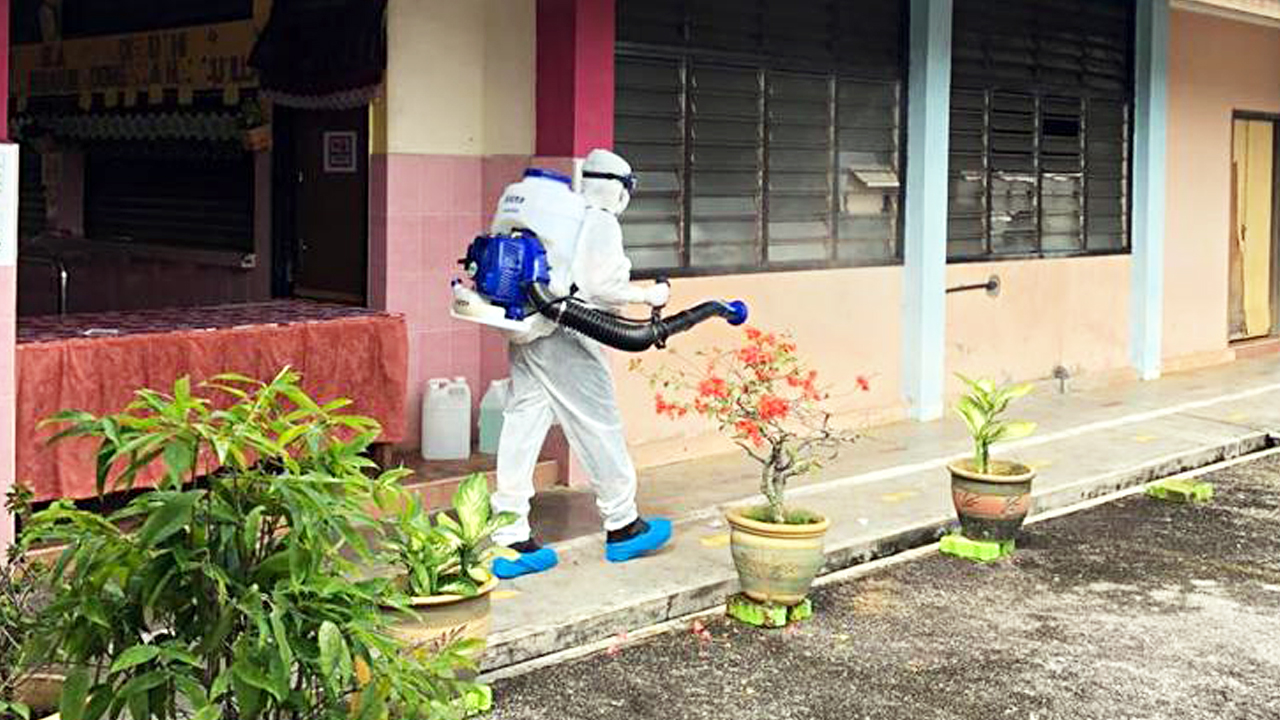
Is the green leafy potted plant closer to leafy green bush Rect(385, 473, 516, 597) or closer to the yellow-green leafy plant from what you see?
leafy green bush Rect(385, 473, 516, 597)

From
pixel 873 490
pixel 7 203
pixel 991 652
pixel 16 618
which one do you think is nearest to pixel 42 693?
pixel 16 618

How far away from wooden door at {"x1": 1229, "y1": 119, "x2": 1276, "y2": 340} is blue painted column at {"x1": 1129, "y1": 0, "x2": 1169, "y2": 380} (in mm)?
1848

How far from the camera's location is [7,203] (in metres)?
6.22

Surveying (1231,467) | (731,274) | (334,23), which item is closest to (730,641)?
(731,274)

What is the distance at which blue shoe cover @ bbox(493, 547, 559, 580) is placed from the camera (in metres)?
6.91

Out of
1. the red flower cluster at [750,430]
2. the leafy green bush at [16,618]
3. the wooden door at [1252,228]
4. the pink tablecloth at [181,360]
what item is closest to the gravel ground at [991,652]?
the red flower cluster at [750,430]

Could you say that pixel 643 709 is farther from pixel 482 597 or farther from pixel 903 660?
pixel 903 660

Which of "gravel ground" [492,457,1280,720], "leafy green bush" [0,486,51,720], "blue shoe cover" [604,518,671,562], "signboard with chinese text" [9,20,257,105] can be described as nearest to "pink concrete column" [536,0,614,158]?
"signboard with chinese text" [9,20,257,105]

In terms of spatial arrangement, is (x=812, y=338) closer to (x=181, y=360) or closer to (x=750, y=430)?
(x=750, y=430)

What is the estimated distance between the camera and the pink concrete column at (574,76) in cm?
852

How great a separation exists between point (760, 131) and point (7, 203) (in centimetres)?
524

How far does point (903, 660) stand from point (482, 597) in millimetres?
1932

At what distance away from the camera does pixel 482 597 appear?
521 cm

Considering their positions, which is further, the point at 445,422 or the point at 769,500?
the point at 445,422
